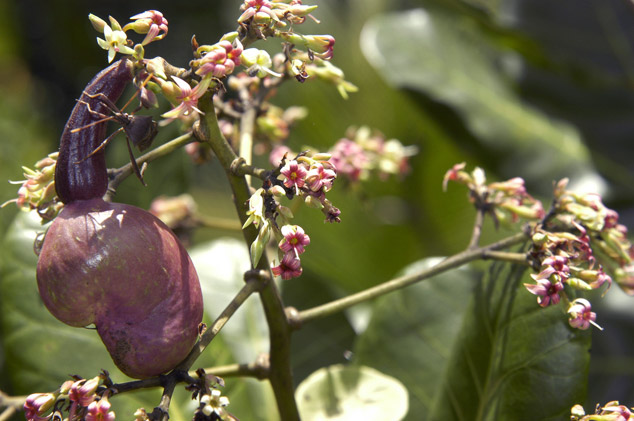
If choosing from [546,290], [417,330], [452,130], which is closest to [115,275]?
[546,290]

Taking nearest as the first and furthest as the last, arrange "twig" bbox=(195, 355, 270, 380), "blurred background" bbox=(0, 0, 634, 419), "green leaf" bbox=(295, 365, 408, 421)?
"twig" bbox=(195, 355, 270, 380) → "green leaf" bbox=(295, 365, 408, 421) → "blurred background" bbox=(0, 0, 634, 419)

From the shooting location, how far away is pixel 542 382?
0.60m

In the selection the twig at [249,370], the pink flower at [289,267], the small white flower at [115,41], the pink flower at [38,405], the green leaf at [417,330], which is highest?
the small white flower at [115,41]

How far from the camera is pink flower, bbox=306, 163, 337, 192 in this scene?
48 cm

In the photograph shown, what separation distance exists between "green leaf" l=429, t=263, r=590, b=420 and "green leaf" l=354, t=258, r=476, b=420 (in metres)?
0.13

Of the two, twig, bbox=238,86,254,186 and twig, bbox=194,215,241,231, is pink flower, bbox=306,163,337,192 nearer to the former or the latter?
twig, bbox=238,86,254,186

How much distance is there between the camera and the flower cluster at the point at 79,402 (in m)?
0.46

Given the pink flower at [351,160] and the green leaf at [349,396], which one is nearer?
the green leaf at [349,396]

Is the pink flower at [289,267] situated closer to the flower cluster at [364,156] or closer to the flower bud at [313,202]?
the flower bud at [313,202]

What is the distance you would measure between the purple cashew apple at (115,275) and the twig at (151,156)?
0.04m

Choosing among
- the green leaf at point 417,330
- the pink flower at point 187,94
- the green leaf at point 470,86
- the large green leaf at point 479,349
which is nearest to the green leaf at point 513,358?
the large green leaf at point 479,349

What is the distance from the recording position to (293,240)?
489 millimetres

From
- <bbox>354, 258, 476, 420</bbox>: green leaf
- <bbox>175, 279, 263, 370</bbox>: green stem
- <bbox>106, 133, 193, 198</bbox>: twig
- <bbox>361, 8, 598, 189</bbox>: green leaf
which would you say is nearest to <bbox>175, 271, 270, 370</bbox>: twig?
<bbox>175, 279, 263, 370</bbox>: green stem

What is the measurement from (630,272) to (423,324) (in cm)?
26
